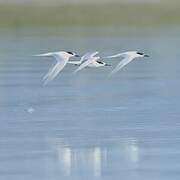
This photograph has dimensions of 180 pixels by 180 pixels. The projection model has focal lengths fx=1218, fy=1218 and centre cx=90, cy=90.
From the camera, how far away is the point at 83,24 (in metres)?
29.3

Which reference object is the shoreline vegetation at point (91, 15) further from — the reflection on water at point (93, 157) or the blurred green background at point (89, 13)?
the reflection on water at point (93, 157)

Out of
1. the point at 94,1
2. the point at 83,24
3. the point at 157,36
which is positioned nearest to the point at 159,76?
the point at 157,36

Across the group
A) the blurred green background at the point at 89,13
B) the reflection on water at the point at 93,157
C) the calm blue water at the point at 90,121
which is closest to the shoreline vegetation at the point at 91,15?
the blurred green background at the point at 89,13

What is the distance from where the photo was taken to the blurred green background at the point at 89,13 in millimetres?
29078

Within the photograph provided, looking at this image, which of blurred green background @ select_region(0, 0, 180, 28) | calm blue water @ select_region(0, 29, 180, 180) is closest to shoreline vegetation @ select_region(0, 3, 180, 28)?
blurred green background @ select_region(0, 0, 180, 28)

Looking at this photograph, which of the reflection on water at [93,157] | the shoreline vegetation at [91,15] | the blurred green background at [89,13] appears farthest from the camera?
the blurred green background at [89,13]

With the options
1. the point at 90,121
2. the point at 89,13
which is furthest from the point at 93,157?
the point at 89,13

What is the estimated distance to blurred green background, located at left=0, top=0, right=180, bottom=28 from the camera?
29078mm

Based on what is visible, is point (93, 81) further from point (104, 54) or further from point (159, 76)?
point (104, 54)

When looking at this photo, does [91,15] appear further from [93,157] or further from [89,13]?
[93,157]

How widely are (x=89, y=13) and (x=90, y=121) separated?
2026 cm

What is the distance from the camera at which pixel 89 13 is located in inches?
1231

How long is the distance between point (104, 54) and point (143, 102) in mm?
6326

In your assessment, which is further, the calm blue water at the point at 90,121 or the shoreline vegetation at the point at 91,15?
the shoreline vegetation at the point at 91,15
